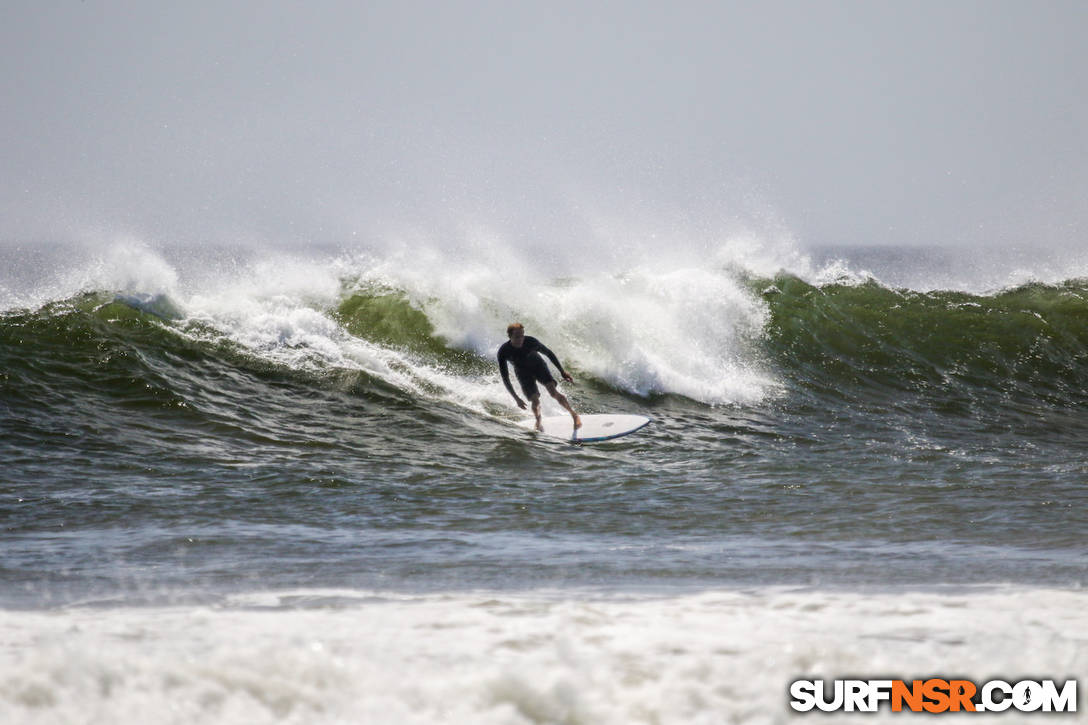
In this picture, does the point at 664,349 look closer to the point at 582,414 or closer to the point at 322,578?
the point at 582,414

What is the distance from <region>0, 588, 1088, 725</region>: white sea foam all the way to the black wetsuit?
257 inches

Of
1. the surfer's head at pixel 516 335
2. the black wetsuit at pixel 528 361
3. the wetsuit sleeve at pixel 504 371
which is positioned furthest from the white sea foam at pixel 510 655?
the black wetsuit at pixel 528 361

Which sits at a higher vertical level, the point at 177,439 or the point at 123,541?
the point at 177,439

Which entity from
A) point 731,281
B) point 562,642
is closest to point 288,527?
point 562,642

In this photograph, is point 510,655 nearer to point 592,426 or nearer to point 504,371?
point 592,426

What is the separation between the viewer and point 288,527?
6543 mm

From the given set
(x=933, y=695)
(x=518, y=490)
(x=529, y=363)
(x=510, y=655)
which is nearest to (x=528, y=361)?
(x=529, y=363)

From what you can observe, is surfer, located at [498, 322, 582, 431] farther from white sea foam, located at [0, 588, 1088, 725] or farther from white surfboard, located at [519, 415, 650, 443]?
white sea foam, located at [0, 588, 1088, 725]

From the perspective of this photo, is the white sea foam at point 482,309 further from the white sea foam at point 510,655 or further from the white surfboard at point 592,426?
the white sea foam at point 510,655

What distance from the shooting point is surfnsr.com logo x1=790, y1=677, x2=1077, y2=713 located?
2.96m

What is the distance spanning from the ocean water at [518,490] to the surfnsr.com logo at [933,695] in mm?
99

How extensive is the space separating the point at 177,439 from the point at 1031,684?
26.9 ft

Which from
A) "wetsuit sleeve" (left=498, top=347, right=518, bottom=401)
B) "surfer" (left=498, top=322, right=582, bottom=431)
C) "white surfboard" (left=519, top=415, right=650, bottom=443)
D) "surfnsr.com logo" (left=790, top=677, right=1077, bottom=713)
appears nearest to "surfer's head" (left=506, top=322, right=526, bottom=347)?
"surfer" (left=498, top=322, right=582, bottom=431)

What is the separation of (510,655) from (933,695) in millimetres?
1508
